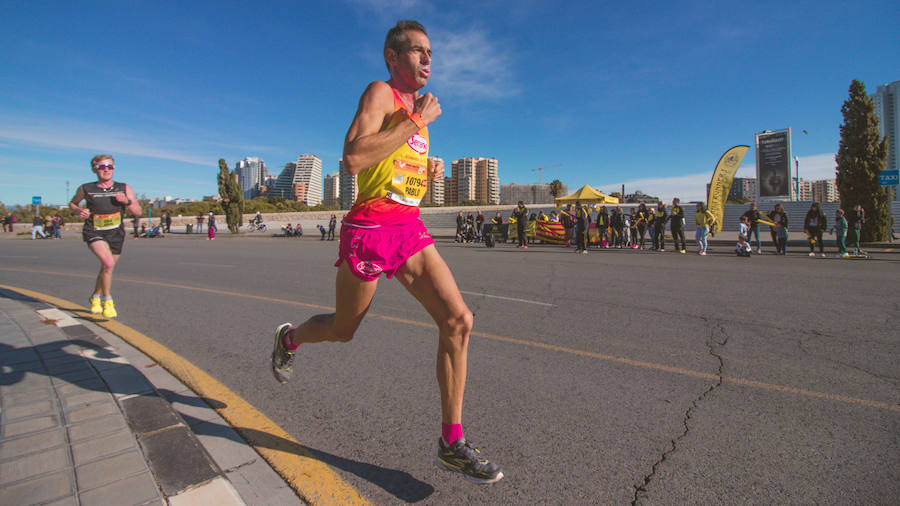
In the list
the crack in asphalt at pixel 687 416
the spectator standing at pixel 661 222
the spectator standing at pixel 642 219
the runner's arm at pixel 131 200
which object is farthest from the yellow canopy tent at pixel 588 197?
the runner's arm at pixel 131 200

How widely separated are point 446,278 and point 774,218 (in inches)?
645

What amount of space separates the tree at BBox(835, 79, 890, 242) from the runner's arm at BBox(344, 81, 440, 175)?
2367cm

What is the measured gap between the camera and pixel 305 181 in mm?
134625

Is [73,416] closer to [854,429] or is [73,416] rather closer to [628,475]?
[628,475]

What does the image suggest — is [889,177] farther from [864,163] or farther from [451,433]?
[451,433]

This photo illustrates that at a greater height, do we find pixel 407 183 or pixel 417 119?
pixel 417 119

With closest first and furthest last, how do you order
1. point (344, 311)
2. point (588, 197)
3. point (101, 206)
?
point (344, 311) < point (101, 206) < point (588, 197)

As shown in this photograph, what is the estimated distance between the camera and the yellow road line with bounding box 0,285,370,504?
2.00 meters

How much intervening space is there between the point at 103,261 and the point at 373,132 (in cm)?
491

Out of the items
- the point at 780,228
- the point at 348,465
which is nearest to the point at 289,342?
the point at 348,465

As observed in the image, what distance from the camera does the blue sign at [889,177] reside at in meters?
16.8

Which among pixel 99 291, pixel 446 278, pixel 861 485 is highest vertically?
pixel 446 278

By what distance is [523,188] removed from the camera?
111938mm

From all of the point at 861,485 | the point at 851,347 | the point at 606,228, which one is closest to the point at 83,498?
the point at 861,485
